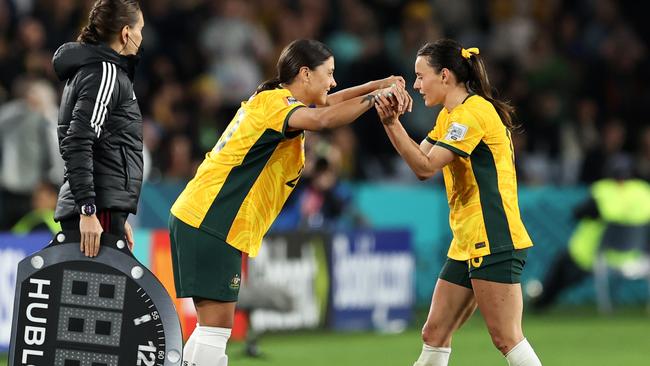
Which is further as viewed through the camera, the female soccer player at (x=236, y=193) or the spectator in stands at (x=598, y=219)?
the spectator in stands at (x=598, y=219)

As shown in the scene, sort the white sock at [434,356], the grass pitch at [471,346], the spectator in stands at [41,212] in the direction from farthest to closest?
the spectator in stands at [41,212] < the grass pitch at [471,346] < the white sock at [434,356]

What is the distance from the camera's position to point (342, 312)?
41.4 ft

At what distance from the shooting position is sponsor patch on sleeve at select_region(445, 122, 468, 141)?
6.62 meters

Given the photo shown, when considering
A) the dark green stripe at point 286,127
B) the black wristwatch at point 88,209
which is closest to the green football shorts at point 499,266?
the dark green stripe at point 286,127

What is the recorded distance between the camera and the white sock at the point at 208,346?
648 centimetres

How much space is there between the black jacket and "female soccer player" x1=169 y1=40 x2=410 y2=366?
1.14ft

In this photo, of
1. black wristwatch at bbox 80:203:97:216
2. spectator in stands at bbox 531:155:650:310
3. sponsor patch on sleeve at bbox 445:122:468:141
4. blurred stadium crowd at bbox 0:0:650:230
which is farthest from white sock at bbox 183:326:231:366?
spectator in stands at bbox 531:155:650:310

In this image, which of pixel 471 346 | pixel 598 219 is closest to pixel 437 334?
pixel 471 346

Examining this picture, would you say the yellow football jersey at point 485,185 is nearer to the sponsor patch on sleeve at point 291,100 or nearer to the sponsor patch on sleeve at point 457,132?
the sponsor patch on sleeve at point 457,132

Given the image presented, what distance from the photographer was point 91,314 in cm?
650

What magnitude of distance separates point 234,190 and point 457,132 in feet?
3.81

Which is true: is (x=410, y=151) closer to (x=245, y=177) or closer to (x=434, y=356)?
(x=245, y=177)

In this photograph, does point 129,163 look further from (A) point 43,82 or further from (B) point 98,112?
(A) point 43,82

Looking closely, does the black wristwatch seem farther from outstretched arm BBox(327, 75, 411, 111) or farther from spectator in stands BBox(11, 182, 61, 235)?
spectator in stands BBox(11, 182, 61, 235)
